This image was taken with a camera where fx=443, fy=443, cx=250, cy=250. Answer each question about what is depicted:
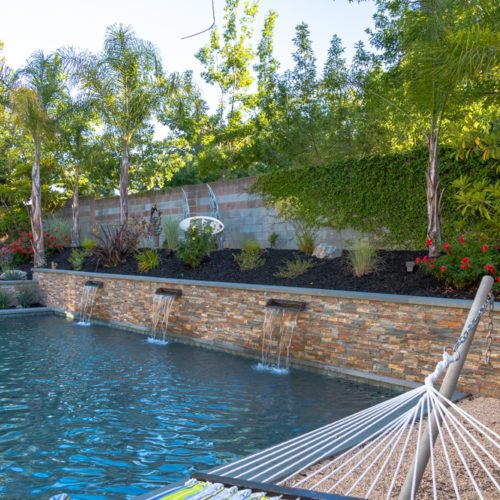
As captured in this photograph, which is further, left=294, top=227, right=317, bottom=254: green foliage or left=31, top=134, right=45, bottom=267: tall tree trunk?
left=31, top=134, right=45, bottom=267: tall tree trunk

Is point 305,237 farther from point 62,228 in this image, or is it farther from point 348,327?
point 62,228

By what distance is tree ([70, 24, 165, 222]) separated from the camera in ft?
42.5

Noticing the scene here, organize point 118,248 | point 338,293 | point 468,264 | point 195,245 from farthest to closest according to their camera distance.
Answer: point 118,248 → point 195,245 → point 338,293 → point 468,264

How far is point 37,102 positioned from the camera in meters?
12.4

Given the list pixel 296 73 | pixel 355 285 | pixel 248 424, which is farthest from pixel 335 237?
pixel 296 73

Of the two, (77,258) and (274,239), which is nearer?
(274,239)

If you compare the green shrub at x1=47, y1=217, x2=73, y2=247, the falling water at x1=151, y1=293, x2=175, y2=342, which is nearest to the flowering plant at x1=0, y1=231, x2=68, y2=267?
the green shrub at x1=47, y1=217, x2=73, y2=247

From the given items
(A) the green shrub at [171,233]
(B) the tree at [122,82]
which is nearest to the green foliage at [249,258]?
(A) the green shrub at [171,233]

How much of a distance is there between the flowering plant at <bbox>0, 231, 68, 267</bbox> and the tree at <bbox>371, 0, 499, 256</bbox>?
40.0 feet

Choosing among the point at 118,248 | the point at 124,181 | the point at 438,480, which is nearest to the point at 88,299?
the point at 118,248

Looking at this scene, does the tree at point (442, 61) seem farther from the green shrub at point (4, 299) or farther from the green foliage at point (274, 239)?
the green shrub at point (4, 299)

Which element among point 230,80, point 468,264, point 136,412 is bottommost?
point 136,412

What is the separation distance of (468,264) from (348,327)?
1.70 metres

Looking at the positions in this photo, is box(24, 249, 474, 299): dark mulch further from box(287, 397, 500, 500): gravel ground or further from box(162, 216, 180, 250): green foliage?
box(287, 397, 500, 500): gravel ground
